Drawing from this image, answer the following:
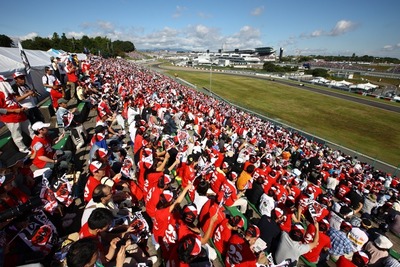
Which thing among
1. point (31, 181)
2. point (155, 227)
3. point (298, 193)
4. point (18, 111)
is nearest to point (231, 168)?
point (298, 193)

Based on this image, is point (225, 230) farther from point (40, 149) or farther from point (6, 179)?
point (40, 149)

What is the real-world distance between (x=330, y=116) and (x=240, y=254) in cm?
4724

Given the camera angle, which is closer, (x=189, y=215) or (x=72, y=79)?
(x=189, y=215)

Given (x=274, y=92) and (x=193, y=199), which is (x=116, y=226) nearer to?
(x=193, y=199)

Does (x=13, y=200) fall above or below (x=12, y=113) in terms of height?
below

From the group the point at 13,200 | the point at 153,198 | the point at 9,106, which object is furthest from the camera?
the point at 9,106

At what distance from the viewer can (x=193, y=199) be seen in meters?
5.96

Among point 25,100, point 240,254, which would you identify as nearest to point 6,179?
point 240,254

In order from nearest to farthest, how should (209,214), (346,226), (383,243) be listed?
(209,214)
(383,243)
(346,226)

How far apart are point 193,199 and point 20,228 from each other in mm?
3715

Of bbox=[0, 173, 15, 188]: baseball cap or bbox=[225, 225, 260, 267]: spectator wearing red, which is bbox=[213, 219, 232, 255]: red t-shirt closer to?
bbox=[225, 225, 260, 267]: spectator wearing red

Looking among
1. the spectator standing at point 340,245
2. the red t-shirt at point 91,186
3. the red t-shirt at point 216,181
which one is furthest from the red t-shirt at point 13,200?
the spectator standing at point 340,245

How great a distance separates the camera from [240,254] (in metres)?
3.86

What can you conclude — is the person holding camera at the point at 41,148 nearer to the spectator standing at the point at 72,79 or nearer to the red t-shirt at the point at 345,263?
the red t-shirt at the point at 345,263
